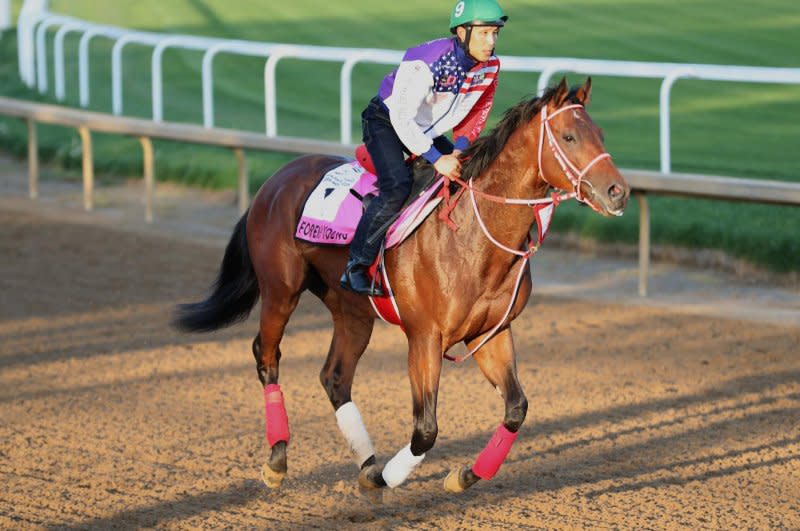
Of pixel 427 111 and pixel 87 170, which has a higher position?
pixel 427 111

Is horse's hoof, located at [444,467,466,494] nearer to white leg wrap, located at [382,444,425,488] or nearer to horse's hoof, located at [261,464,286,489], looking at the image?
white leg wrap, located at [382,444,425,488]

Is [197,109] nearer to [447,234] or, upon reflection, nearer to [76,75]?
[76,75]

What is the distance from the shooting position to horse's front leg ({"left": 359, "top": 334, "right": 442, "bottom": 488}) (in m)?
5.14

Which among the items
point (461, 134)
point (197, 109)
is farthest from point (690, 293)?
point (197, 109)

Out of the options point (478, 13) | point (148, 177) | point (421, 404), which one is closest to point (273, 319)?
point (421, 404)

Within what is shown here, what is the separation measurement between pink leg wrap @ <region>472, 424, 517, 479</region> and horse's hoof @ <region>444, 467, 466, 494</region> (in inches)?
4.7

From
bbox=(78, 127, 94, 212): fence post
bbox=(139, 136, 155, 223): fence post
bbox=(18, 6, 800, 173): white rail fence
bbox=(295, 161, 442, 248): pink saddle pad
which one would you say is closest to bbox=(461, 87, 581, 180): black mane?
bbox=(295, 161, 442, 248): pink saddle pad

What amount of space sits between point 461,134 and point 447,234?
0.55m

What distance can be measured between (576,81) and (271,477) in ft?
22.1

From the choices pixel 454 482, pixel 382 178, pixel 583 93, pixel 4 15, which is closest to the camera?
pixel 583 93

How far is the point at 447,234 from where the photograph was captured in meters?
5.23

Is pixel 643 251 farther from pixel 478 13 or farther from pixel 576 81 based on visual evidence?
pixel 478 13

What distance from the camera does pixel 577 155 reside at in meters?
4.75

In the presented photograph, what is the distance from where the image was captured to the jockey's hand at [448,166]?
517cm
